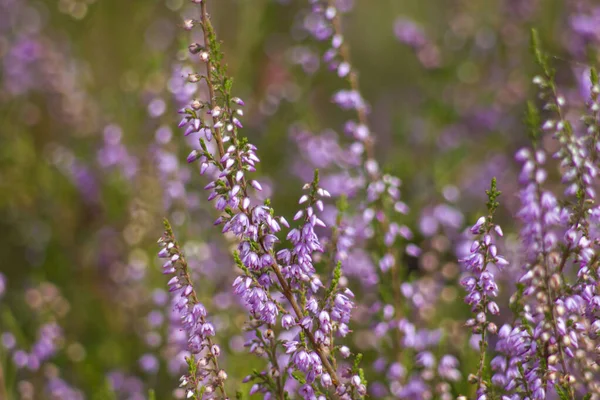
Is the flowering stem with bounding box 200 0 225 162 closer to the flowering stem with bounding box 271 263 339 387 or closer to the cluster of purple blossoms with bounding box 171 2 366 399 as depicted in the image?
the cluster of purple blossoms with bounding box 171 2 366 399

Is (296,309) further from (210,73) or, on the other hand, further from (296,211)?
(296,211)

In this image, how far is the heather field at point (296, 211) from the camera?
2.38m

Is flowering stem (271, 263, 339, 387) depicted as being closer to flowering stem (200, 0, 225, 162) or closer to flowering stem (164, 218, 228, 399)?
flowering stem (164, 218, 228, 399)

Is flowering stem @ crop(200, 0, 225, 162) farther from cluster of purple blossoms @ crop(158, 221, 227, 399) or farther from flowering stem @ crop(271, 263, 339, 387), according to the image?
flowering stem @ crop(271, 263, 339, 387)

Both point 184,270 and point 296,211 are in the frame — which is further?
point 296,211

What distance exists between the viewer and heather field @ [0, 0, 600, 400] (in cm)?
238

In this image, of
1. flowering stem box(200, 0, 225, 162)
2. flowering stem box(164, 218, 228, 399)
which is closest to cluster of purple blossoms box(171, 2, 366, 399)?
flowering stem box(200, 0, 225, 162)

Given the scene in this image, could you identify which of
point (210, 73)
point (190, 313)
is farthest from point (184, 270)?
point (210, 73)

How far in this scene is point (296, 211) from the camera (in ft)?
17.5

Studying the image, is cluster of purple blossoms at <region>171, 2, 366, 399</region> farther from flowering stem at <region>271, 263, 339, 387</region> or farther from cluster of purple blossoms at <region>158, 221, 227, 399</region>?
cluster of purple blossoms at <region>158, 221, 227, 399</region>

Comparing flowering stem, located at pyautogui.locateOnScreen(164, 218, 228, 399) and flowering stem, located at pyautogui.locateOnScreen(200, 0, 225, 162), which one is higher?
flowering stem, located at pyautogui.locateOnScreen(200, 0, 225, 162)

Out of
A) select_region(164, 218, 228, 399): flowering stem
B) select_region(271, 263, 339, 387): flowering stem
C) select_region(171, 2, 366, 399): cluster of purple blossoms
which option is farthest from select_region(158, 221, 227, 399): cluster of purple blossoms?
select_region(271, 263, 339, 387): flowering stem

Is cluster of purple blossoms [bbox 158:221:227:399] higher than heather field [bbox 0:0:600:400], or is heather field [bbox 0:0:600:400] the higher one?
heather field [bbox 0:0:600:400]

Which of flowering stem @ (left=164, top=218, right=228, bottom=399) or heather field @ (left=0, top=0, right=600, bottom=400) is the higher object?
heather field @ (left=0, top=0, right=600, bottom=400)
